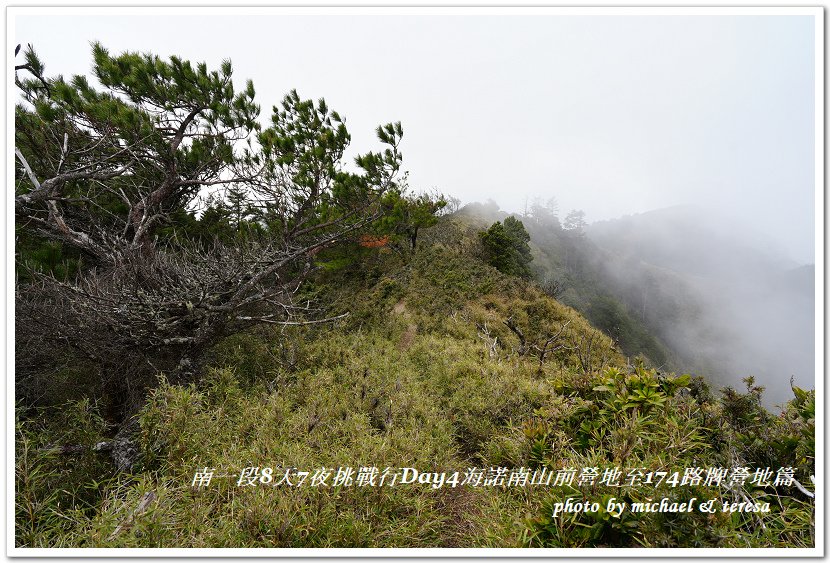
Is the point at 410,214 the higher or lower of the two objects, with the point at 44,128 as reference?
higher

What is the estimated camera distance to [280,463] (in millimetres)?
2816

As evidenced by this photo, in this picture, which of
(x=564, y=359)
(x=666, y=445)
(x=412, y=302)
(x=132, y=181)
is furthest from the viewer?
(x=412, y=302)

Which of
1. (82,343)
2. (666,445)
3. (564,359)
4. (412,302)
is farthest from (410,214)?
(666,445)

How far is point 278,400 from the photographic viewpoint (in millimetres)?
4066

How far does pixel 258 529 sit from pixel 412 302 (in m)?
8.07

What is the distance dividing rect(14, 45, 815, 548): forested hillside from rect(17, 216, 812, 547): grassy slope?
0.02 m

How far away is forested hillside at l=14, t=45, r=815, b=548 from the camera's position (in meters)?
2.11

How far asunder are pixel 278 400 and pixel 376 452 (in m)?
1.92

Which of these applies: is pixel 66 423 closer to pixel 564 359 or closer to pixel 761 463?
pixel 761 463

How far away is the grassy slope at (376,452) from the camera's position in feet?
6.83

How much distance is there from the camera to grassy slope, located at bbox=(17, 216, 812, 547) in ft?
6.83

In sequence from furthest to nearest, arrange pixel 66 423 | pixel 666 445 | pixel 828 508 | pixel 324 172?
pixel 324 172 < pixel 66 423 < pixel 666 445 < pixel 828 508

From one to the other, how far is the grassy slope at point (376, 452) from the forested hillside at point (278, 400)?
25 mm

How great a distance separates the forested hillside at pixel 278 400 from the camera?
2113 mm
